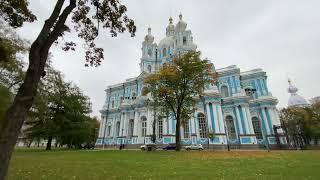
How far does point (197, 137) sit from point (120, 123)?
1917 centimetres

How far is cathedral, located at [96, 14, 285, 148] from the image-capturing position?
120 feet

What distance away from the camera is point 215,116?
3653 centimetres

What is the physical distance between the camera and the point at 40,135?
1342 inches

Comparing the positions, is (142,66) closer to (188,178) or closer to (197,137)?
(197,137)

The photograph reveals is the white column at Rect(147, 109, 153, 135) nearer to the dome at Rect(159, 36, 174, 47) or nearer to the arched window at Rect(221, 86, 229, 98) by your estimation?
the arched window at Rect(221, 86, 229, 98)

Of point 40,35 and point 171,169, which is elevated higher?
point 40,35

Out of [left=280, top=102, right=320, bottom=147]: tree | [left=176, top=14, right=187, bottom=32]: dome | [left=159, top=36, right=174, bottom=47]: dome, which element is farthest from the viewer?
[left=159, top=36, right=174, bottom=47]: dome

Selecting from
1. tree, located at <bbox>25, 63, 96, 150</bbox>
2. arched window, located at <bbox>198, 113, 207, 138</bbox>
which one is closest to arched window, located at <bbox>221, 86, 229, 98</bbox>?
arched window, located at <bbox>198, 113, 207, 138</bbox>

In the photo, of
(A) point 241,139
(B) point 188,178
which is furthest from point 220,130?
(B) point 188,178

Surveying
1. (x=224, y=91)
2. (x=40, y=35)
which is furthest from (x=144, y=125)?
(x=40, y=35)

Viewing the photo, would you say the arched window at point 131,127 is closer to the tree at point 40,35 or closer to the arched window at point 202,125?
the arched window at point 202,125

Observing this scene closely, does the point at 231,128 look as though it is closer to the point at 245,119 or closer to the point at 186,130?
the point at 245,119

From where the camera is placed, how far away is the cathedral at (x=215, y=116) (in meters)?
36.6

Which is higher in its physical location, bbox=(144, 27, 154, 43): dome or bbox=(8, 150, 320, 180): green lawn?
bbox=(144, 27, 154, 43): dome
